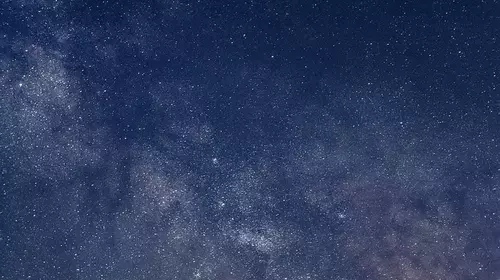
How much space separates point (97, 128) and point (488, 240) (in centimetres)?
676

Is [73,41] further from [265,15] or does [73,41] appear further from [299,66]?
[299,66]

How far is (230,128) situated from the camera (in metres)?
7.86

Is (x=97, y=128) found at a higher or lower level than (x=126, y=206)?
higher

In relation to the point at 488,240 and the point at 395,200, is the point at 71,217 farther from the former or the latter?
the point at 488,240

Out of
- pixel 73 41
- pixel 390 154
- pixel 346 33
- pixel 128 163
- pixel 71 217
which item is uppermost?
pixel 346 33

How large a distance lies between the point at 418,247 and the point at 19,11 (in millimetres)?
7595

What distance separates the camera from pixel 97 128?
7828mm

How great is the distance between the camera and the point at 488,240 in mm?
7645

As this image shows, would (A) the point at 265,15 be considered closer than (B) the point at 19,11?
No

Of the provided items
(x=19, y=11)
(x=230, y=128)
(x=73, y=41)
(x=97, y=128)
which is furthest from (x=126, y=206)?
(x=19, y=11)

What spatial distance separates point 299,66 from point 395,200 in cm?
279

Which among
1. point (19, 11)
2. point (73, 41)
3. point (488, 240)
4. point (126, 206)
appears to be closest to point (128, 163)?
point (126, 206)

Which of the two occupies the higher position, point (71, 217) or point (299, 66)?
point (299, 66)

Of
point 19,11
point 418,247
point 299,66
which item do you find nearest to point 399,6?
point 299,66
